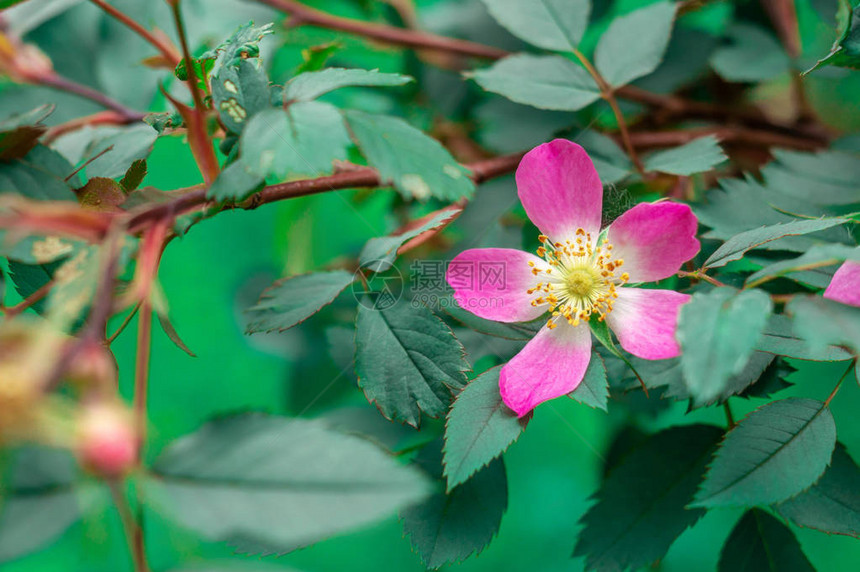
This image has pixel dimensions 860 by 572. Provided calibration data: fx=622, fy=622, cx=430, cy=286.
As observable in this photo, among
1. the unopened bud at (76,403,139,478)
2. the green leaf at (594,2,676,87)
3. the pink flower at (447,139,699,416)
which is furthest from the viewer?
the green leaf at (594,2,676,87)

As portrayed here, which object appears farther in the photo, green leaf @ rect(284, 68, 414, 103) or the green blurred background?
the green blurred background

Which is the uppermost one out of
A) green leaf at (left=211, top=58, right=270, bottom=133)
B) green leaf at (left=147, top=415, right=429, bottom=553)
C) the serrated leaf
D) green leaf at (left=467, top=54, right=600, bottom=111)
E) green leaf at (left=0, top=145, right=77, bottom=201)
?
green leaf at (left=211, top=58, right=270, bottom=133)

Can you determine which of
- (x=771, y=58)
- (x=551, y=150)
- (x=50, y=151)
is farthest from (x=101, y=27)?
(x=771, y=58)

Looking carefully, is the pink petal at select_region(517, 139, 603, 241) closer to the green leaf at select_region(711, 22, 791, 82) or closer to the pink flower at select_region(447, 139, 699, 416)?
the pink flower at select_region(447, 139, 699, 416)

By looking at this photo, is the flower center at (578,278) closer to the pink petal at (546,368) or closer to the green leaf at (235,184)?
the pink petal at (546,368)

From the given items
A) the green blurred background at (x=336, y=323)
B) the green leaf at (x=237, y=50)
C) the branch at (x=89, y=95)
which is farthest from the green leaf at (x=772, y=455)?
the branch at (x=89, y=95)

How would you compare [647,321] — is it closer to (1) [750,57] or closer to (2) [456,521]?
(2) [456,521]

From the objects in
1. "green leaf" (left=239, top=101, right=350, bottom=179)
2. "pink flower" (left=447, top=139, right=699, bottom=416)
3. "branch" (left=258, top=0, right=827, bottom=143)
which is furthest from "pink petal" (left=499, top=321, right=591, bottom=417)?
"branch" (left=258, top=0, right=827, bottom=143)
